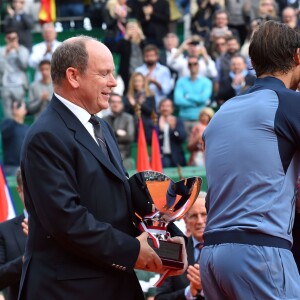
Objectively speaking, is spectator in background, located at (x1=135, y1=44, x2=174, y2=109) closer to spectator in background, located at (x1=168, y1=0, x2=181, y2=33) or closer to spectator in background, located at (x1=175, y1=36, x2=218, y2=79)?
spectator in background, located at (x1=175, y1=36, x2=218, y2=79)

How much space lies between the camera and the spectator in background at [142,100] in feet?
48.6

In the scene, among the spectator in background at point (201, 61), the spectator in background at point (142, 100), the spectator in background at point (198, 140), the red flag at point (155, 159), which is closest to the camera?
the red flag at point (155, 159)

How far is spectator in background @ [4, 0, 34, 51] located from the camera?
17953mm

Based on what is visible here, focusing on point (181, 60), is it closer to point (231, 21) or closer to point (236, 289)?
point (231, 21)

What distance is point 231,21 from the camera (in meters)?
18.2

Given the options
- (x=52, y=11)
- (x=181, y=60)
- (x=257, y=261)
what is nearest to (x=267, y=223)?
(x=257, y=261)

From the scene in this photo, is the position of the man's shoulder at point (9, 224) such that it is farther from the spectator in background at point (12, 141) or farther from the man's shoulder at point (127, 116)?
the man's shoulder at point (127, 116)

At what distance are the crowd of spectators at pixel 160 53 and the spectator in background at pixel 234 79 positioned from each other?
0.05 ft

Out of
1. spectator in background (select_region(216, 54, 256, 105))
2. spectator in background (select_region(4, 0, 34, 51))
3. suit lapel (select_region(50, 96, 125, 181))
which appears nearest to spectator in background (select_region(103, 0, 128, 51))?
spectator in background (select_region(4, 0, 34, 51))

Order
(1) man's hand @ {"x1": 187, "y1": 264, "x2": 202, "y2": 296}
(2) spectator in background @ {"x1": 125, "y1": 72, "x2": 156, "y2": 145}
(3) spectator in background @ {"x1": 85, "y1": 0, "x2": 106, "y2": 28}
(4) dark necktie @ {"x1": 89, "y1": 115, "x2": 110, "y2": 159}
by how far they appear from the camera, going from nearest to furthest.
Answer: (4) dark necktie @ {"x1": 89, "y1": 115, "x2": 110, "y2": 159}
(1) man's hand @ {"x1": 187, "y1": 264, "x2": 202, "y2": 296}
(2) spectator in background @ {"x1": 125, "y1": 72, "x2": 156, "y2": 145}
(3) spectator in background @ {"x1": 85, "y1": 0, "x2": 106, "y2": 28}

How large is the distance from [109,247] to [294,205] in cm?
89

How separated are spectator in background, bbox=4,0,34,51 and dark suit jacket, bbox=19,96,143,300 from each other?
43.6 ft

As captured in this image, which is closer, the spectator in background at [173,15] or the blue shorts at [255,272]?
the blue shorts at [255,272]

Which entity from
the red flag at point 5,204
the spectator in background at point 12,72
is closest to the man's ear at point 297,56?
the red flag at point 5,204
